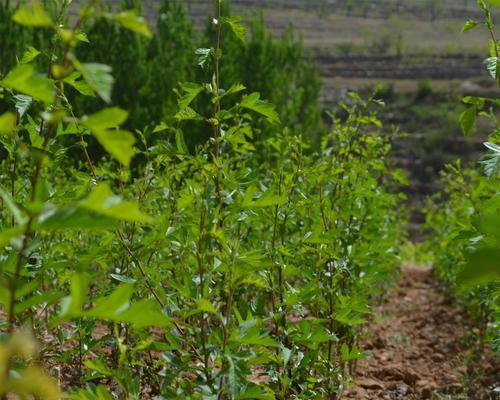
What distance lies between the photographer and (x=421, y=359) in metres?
4.58

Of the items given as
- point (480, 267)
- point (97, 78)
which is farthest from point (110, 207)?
point (480, 267)

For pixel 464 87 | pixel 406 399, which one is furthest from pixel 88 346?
pixel 464 87

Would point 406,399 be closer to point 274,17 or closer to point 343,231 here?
point 343,231

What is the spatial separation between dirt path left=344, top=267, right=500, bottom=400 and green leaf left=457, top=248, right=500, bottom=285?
230cm

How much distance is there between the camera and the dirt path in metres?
3.55

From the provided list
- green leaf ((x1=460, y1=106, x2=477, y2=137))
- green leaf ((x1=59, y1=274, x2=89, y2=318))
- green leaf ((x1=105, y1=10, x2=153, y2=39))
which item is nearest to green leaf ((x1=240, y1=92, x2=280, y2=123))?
green leaf ((x1=460, y1=106, x2=477, y2=137))

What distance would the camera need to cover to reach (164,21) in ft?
72.6

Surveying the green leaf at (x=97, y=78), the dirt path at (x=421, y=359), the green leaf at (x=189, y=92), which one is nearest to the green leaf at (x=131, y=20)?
the green leaf at (x=97, y=78)

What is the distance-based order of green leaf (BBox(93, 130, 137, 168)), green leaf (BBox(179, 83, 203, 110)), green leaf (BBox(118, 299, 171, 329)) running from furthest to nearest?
green leaf (BBox(179, 83, 203, 110)) < green leaf (BBox(118, 299, 171, 329)) < green leaf (BBox(93, 130, 137, 168))

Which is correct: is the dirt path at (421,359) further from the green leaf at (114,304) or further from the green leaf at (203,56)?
the green leaf at (114,304)

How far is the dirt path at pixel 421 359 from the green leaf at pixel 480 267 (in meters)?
2.30

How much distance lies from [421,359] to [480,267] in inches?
155

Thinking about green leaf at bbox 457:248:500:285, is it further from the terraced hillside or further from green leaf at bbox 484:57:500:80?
the terraced hillside

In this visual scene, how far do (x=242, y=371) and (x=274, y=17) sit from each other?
101752mm
